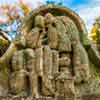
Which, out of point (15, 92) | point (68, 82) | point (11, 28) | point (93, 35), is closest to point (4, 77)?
point (15, 92)

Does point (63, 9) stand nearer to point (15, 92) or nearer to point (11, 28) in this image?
point (15, 92)

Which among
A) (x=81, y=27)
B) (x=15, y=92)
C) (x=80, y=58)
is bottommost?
(x=15, y=92)

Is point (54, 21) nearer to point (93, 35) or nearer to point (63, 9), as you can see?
point (63, 9)

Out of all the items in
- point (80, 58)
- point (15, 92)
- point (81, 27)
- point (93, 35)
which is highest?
point (93, 35)

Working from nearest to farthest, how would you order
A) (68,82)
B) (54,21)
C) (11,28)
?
(68,82) < (54,21) < (11,28)

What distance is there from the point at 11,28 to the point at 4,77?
426 inches

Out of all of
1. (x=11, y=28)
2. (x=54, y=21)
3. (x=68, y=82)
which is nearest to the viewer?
(x=68, y=82)

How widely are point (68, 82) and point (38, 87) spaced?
1.04m

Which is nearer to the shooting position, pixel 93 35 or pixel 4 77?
pixel 4 77

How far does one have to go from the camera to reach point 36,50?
14.6 metres

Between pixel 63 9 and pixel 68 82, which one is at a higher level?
pixel 63 9

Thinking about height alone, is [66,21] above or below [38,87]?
above

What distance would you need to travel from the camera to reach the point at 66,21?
594 inches

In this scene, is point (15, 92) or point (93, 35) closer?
point (15, 92)
